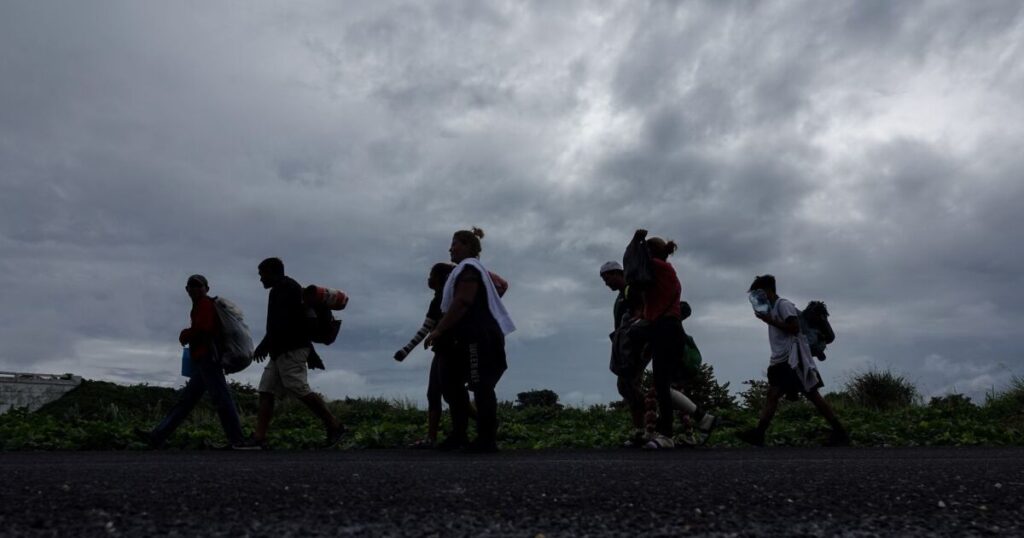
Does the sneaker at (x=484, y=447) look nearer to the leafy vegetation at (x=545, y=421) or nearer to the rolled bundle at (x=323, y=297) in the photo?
the leafy vegetation at (x=545, y=421)

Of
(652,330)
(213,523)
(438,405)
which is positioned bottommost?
(213,523)

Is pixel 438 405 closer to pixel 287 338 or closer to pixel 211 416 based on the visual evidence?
pixel 287 338

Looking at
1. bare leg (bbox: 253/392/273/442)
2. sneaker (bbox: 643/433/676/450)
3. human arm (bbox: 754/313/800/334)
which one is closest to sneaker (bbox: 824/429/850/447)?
human arm (bbox: 754/313/800/334)

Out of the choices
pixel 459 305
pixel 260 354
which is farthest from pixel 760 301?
pixel 260 354

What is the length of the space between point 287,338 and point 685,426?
416 centimetres

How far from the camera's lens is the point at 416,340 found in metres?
8.09

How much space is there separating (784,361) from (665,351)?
2025 mm

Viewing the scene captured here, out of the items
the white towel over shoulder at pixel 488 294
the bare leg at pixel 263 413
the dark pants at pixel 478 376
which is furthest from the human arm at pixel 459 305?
the bare leg at pixel 263 413

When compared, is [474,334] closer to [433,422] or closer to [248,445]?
[433,422]

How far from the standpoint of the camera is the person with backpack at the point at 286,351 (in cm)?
877

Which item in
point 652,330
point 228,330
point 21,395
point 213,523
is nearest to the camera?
point 213,523

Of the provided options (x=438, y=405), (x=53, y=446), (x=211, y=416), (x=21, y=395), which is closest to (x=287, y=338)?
(x=438, y=405)

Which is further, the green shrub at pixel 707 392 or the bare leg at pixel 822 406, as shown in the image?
the green shrub at pixel 707 392

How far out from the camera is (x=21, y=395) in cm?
2034
